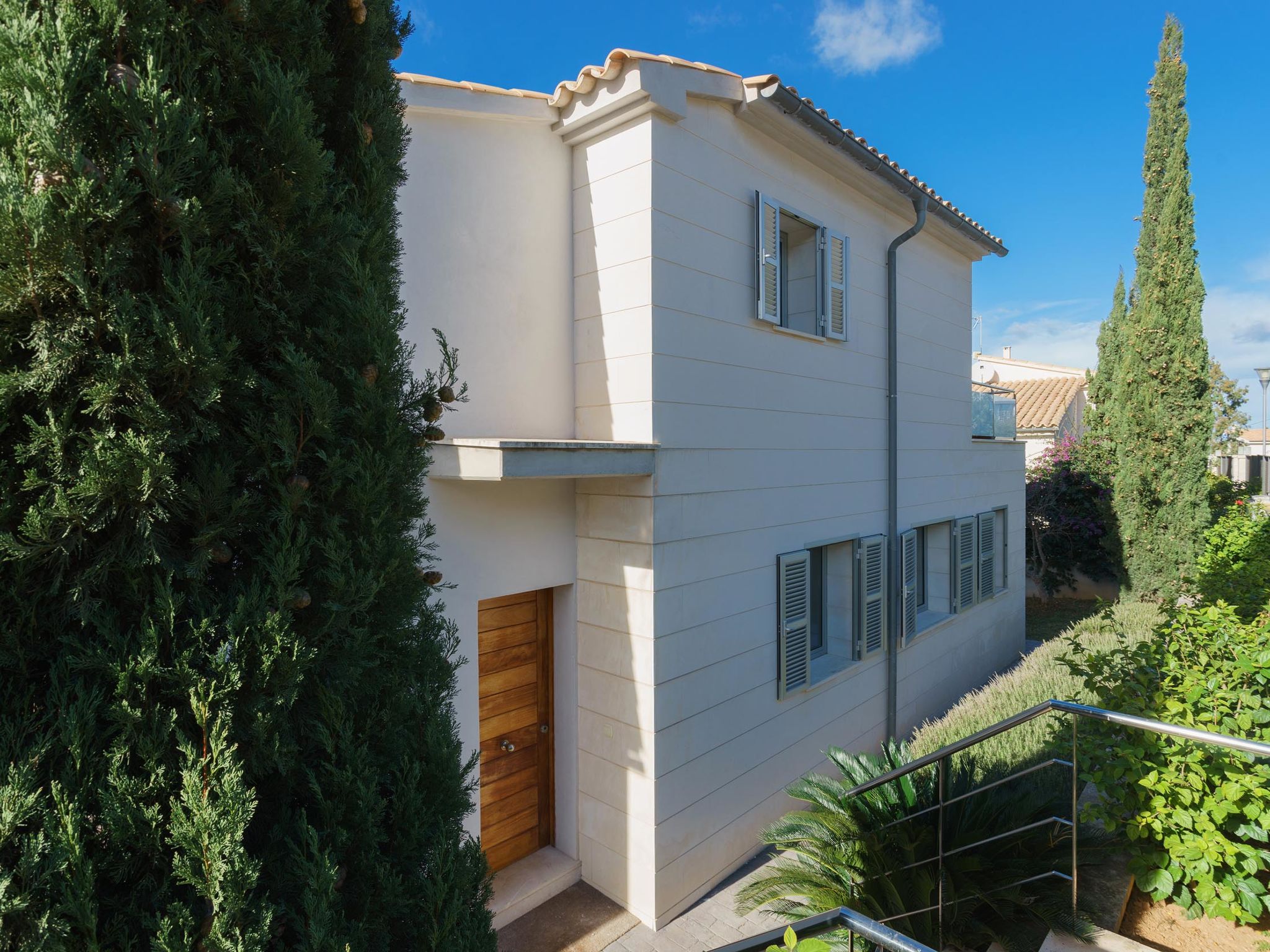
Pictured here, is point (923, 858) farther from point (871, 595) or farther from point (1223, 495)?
point (1223, 495)

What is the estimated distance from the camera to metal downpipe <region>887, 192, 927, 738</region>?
827 centimetres

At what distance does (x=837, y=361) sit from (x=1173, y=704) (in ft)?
15.1

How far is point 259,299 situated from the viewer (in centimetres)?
247

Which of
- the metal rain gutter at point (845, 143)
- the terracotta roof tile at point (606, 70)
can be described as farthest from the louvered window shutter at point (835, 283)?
the terracotta roof tile at point (606, 70)

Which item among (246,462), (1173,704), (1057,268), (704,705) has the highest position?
(1057,268)

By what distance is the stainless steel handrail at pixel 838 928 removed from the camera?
207cm

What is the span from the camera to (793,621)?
265 inches

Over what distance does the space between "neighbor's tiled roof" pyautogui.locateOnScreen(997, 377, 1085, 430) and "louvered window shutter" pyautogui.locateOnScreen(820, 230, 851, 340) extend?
590 inches

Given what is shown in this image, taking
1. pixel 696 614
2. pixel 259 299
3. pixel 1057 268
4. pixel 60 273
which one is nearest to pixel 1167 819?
pixel 696 614

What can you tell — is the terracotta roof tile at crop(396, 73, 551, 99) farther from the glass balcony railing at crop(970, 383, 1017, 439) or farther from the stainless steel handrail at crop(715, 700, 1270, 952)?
the glass balcony railing at crop(970, 383, 1017, 439)

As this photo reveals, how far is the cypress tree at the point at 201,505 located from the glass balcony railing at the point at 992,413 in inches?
407

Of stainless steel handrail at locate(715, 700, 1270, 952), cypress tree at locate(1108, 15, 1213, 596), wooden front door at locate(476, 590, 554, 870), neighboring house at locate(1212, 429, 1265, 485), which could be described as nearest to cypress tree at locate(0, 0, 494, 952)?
stainless steel handrail at locate(715, 700, 1270, 952)

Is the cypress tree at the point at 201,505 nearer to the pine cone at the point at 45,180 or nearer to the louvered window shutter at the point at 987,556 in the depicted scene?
the pine cone at the point at 45,180

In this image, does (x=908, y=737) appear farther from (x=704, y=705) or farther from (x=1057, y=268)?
(x=1057, y=268)
